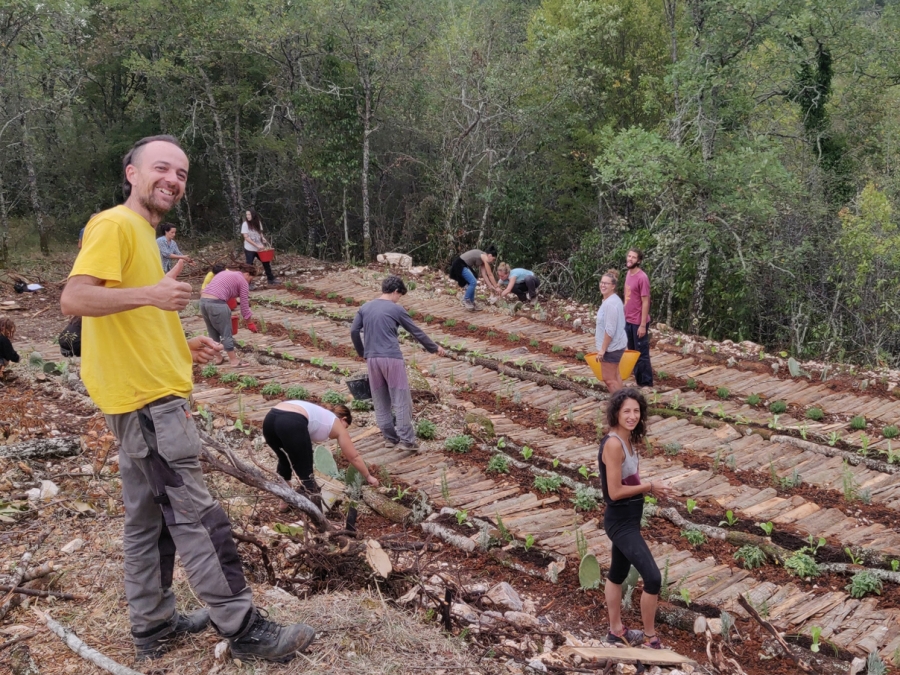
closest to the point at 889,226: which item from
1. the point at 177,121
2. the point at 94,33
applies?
the point at 177,121

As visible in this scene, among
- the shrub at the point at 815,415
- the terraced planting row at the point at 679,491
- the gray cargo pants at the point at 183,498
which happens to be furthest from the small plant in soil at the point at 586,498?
the gray cargo pants at the point at 183,498

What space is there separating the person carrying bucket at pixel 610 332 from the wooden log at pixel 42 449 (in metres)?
5.73

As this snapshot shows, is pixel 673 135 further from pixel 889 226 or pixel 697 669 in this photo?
pixel 697 669

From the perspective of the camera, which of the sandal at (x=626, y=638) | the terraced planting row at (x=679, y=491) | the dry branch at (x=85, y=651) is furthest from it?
the terraced planting row at (x=679, y=491)

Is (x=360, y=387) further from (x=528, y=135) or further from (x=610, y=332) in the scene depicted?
(x=528, y=135)

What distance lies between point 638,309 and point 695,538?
4009mm

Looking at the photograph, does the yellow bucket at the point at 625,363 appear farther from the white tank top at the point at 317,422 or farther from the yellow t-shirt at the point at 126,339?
the yellow t-shirt at the point at 126,339

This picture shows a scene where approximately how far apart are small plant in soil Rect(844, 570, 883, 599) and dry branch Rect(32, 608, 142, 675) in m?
5.04

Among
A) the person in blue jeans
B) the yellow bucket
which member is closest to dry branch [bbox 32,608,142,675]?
the yellow bucket

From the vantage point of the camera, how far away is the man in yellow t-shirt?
3467 mm

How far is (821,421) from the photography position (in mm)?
9211

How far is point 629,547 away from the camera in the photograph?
16.4ft

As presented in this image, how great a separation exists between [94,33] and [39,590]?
65.9 ft

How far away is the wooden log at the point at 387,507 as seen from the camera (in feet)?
22.6
